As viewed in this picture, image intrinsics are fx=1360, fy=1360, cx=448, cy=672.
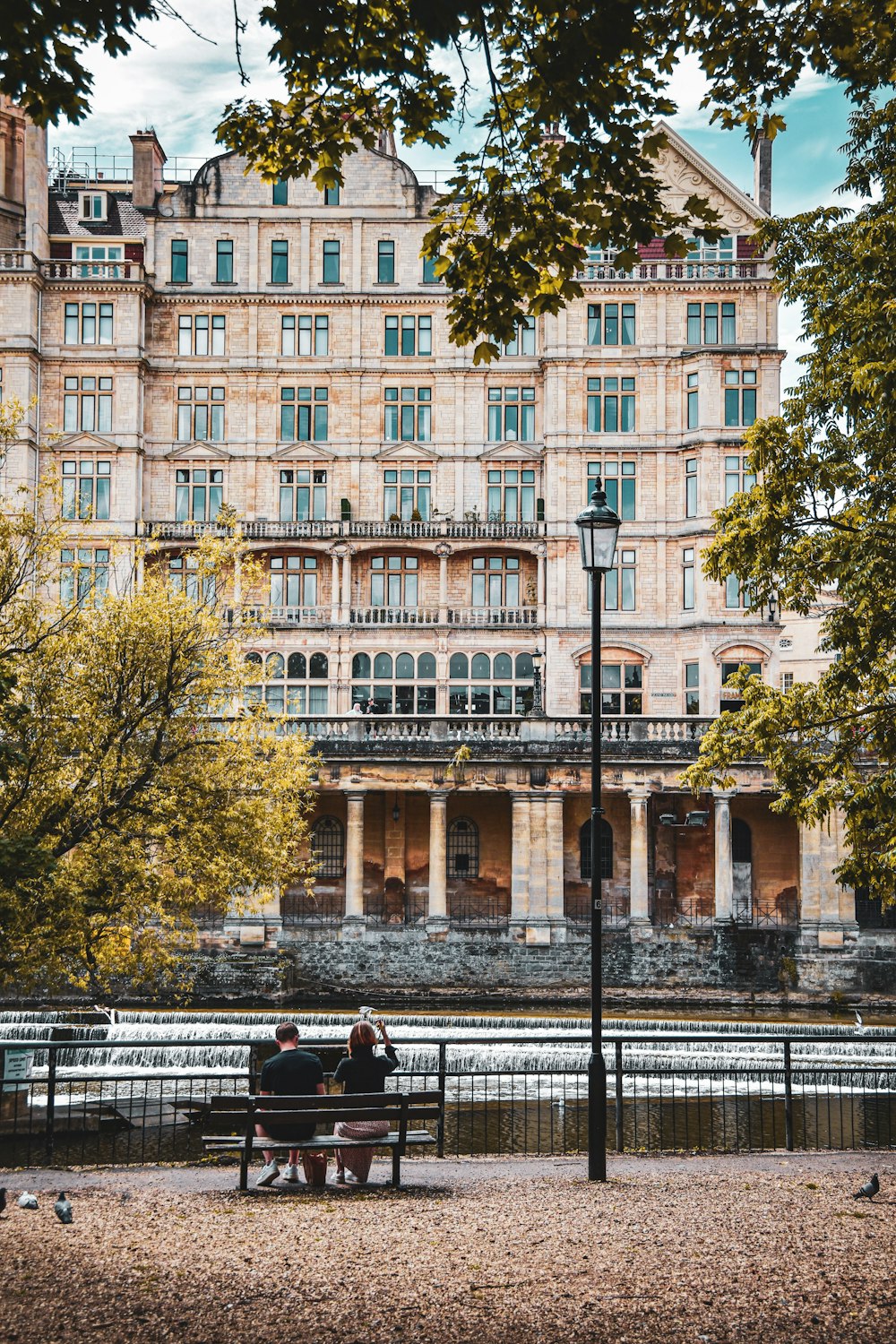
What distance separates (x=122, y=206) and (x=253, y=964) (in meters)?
32.1

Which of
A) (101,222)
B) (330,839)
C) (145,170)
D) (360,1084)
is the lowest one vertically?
(360,1084)

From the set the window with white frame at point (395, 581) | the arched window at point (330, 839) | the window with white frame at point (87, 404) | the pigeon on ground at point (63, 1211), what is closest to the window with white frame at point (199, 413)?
the window with white frame at point (87, 404)

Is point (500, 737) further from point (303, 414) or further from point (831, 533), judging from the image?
point (831, 533)

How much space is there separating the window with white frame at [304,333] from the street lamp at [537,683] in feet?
46.7

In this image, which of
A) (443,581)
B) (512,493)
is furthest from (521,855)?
(512,493)

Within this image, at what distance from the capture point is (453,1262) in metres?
10.1

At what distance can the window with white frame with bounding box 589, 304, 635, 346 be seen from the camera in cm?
5056

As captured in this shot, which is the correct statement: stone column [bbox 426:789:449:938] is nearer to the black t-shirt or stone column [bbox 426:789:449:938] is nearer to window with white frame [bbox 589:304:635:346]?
window with white frame [bbox 589:304:635:346]

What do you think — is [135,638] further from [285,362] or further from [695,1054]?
[285,362]

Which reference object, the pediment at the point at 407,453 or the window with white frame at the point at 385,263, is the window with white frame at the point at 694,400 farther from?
Result: the window with white frame at the point at 385,263

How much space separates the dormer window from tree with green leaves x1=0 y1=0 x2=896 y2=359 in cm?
4548

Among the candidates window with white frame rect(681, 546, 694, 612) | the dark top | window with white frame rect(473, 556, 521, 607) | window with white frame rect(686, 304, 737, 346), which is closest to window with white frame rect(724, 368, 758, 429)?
window with white frame rect(686, 304, 737, 346)

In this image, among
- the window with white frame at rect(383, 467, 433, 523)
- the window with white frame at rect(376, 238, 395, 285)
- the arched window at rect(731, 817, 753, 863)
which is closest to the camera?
the arched window at rect(731, 817, 753, 863)

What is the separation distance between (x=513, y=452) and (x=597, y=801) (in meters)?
37.6
